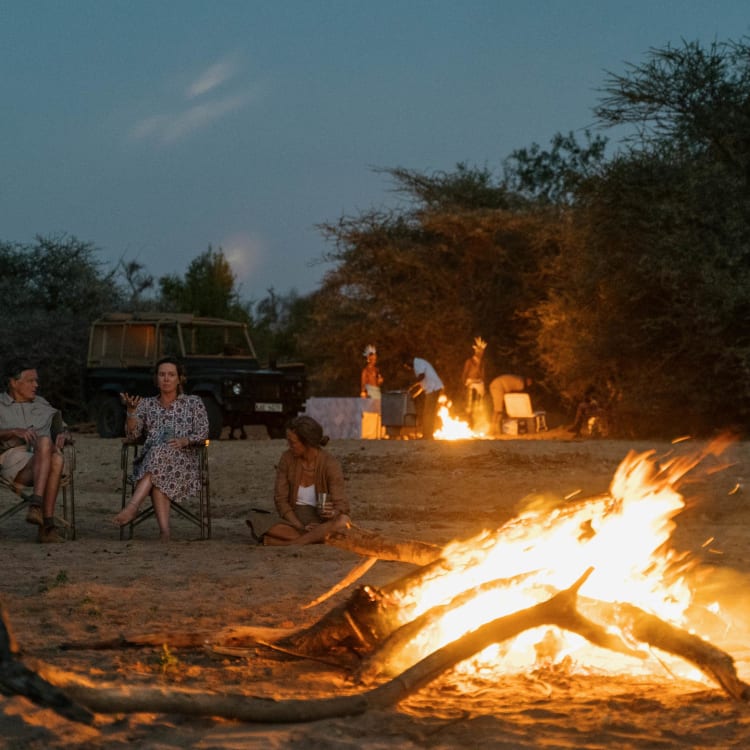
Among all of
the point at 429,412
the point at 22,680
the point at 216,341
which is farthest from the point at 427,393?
the point at 22,680

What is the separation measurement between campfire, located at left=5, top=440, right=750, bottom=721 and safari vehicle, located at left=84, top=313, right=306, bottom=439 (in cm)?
1311

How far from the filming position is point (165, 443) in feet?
28.6

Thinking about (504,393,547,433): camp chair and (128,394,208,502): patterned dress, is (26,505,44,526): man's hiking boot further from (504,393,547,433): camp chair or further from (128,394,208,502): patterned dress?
(504,393,547,433): camp chair

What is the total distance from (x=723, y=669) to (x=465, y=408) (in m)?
18.1

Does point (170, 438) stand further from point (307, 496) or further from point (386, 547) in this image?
point (386, 547)

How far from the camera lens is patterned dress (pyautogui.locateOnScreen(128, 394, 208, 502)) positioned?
8.71m

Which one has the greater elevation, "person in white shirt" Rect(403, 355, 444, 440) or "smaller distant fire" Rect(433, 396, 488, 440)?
"person in white shirt" Rect(403, 355, 444, 440)

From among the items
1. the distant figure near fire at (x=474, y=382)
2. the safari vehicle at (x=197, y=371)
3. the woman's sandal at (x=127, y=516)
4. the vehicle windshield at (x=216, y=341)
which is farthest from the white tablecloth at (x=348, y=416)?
the woman's sandal at (x=127, y=516)

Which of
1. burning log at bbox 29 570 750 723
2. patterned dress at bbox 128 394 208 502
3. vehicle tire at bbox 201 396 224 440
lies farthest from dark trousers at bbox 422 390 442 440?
burning log at bbox 29 570 750 723

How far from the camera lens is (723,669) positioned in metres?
4.32

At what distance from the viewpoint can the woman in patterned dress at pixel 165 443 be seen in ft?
28.5

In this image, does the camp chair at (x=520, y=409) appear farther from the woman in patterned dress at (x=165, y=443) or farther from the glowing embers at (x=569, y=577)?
the glowing embers at (x=569, y=577)

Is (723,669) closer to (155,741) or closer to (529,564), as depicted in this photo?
(529,564)

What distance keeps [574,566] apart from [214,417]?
13692mm
